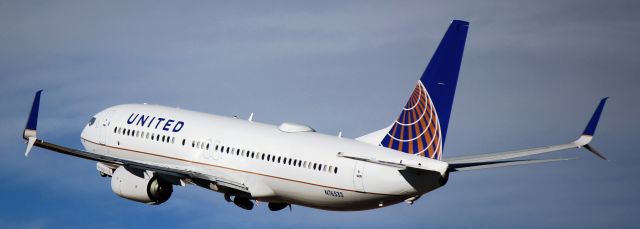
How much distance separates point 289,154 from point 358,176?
4676mm

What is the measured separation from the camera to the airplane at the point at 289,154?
203 feet

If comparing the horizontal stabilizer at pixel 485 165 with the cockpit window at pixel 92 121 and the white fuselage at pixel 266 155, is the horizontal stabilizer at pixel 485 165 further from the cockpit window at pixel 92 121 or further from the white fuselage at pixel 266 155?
the cockpit window at pixel 92 121

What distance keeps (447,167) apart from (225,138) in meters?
14.2

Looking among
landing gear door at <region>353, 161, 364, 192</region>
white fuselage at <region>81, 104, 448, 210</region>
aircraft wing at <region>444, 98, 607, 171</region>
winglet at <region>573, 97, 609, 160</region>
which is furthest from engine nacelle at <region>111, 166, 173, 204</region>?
winglet at <region>573, 97, 609, 160</region>

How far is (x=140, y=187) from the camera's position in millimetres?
69188

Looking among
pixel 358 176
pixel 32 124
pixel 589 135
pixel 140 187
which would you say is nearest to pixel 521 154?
pixel 589 135

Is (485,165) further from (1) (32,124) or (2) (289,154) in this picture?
(1) (32,124)

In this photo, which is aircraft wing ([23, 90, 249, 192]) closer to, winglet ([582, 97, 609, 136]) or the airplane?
the airplane

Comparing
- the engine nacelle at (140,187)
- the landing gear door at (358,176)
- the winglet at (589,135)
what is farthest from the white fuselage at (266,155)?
the winglet at (589,135)

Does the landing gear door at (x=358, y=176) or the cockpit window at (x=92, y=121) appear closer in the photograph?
the landing gear door at (x=358, y=176)

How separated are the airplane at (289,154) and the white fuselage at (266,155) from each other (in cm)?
5

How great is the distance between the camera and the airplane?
6184cm

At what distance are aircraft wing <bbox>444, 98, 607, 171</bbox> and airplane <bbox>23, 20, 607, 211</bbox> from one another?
2.0 inches

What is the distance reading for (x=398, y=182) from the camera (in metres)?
62.0
